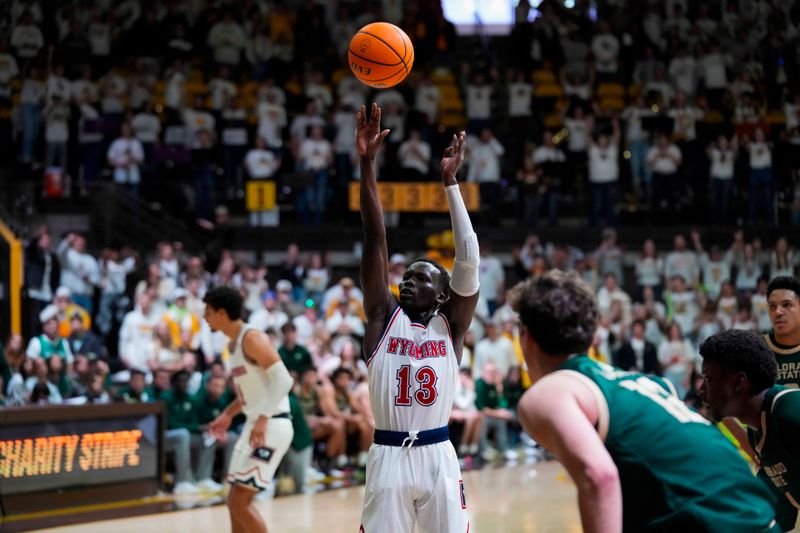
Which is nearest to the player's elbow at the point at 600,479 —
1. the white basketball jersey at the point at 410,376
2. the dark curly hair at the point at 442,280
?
the white basketball jersey at the point at 410,376

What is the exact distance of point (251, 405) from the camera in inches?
314

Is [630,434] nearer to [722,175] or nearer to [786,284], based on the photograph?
[786,284]

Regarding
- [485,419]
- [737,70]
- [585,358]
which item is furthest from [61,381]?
[737,70]

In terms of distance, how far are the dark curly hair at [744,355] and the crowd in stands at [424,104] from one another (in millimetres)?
15161

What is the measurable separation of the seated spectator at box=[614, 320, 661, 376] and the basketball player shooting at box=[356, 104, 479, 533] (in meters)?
10.6

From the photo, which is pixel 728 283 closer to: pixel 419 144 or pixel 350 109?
pixel 419 144

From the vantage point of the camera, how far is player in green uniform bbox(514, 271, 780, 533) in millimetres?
3164

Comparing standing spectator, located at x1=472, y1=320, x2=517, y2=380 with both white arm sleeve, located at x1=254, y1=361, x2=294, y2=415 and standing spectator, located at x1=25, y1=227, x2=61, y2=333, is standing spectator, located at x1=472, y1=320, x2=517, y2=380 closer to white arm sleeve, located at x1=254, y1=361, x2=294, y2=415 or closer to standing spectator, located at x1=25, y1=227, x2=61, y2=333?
standing spectator, located at x1=25, y1=227, x2=61, y2=333

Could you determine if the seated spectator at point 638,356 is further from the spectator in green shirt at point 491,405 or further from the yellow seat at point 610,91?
the yellow seat at point 610,91

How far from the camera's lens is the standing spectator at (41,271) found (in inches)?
611

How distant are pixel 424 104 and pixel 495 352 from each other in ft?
21.6

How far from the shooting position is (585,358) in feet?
11.0

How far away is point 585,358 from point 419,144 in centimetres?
1613

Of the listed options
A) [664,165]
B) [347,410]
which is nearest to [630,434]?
[347,410]
